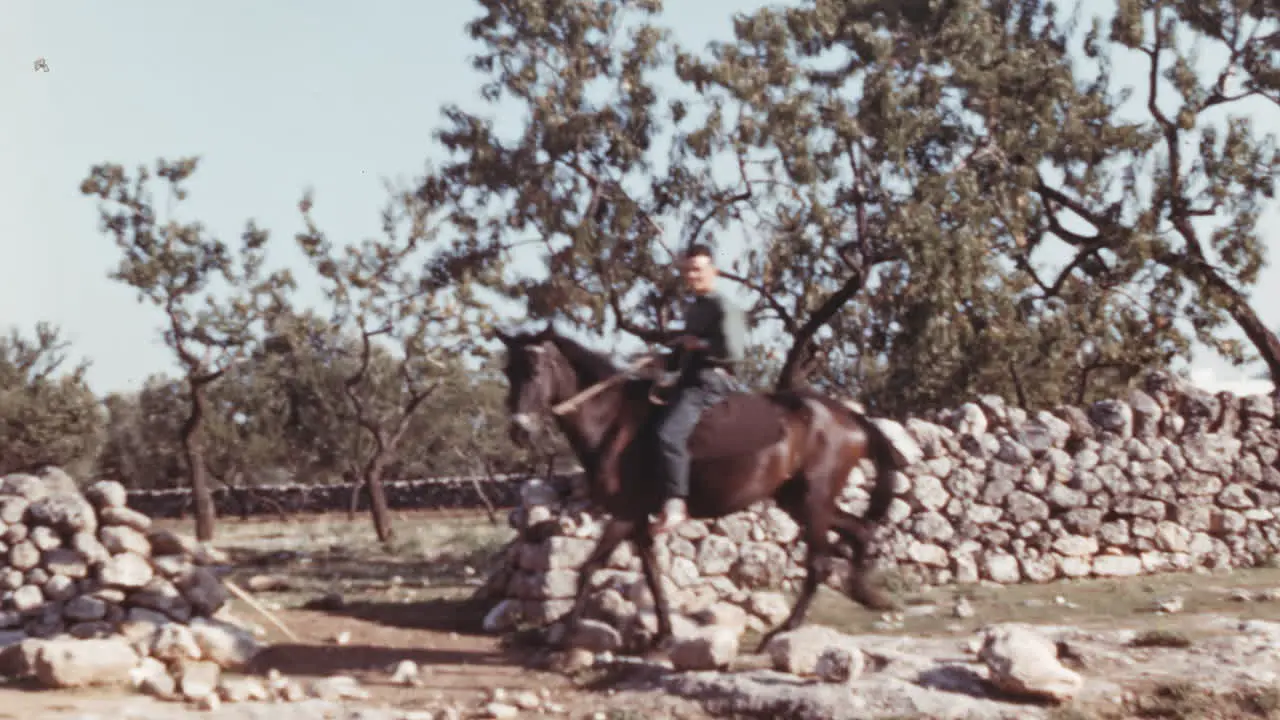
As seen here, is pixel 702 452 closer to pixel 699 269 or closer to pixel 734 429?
pixel 734 429

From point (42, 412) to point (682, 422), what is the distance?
98.6 ft

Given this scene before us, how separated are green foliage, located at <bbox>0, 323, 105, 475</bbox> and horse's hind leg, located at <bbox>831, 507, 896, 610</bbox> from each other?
29.9 m

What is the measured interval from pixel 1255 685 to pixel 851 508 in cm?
644

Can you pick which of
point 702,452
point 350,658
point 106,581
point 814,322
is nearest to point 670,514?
point 702,452

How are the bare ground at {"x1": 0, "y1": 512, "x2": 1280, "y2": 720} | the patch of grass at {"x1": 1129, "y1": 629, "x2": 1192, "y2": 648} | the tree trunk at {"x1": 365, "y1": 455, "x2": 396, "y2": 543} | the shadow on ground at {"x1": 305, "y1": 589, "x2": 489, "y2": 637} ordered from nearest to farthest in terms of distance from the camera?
1. the bare ground at {"x1": 0, "y1": 512, "x2": 1280, "y2": 720}
2. the patch of grass at {"x1": 1129, "y1": 629, "x2": 1192, "y2": 648}
3. the shadow on ground at {"x1": 305, "y1": 589, "x2": 489, "y2": 637}
4. the tree trunk at {"x1": 365, "y1": 455, "x2": 396, "y2": 543}

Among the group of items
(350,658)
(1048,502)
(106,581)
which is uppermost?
(1048,502)

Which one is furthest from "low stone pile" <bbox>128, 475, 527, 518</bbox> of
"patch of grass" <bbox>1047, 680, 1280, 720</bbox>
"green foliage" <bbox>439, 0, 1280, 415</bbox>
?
"patch of grass" <bbox>1047, 680, 1280, 720</bbox>

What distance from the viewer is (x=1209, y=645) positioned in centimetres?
862

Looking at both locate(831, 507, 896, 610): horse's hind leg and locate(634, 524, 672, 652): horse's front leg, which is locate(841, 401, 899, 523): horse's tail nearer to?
locate(831, 507, 896, 610): horse's hind leg

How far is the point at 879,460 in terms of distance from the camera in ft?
33.3

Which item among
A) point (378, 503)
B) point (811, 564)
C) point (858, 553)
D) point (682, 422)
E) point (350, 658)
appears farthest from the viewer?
point (378, 503)

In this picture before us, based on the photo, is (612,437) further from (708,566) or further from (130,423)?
(130,423)

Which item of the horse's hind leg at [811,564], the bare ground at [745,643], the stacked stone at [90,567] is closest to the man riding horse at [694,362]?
the horse's hind leg at [811,564]

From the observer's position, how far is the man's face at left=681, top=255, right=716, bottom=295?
28.8 ft
